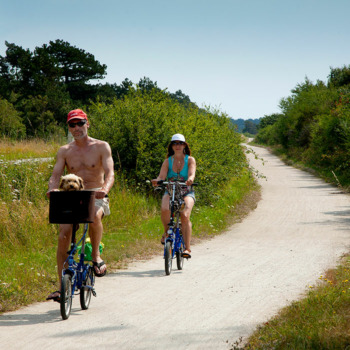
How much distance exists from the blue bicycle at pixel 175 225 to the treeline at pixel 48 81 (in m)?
35.9

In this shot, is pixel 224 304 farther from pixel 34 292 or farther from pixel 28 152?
pixel 28 152

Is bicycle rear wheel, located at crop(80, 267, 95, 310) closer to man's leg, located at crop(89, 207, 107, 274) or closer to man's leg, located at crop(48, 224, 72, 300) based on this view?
man's leg, located at crop(89, 207, 107, 274)

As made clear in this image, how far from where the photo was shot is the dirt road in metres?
4.94

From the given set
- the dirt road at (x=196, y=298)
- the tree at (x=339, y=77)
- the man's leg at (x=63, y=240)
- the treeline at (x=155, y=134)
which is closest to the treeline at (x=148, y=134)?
the treeline at (x=155, y=134)

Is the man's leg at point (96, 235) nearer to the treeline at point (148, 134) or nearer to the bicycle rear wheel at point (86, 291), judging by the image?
the bicycle rear wheel at point (86, 291)

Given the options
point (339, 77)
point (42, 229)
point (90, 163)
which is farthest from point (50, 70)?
point (90, 163)

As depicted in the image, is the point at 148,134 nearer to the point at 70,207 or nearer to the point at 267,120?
the point at 70,207

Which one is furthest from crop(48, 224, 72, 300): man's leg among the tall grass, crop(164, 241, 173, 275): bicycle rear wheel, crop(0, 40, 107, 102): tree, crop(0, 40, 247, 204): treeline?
crop(0, 40, 107, 102): tree

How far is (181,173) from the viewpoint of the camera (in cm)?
845

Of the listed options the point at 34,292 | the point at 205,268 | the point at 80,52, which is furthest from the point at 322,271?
the point at 80,52

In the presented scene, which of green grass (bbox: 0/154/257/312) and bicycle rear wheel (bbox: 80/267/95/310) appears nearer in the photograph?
bicycle rear wheel (bbox: 80/267/95/310)

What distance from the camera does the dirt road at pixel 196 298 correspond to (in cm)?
494

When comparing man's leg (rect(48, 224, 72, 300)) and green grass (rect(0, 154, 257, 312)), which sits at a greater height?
man's leg (rect(48, 224, 72, 300))

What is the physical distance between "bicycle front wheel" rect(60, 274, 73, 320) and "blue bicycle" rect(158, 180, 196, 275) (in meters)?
2.57
